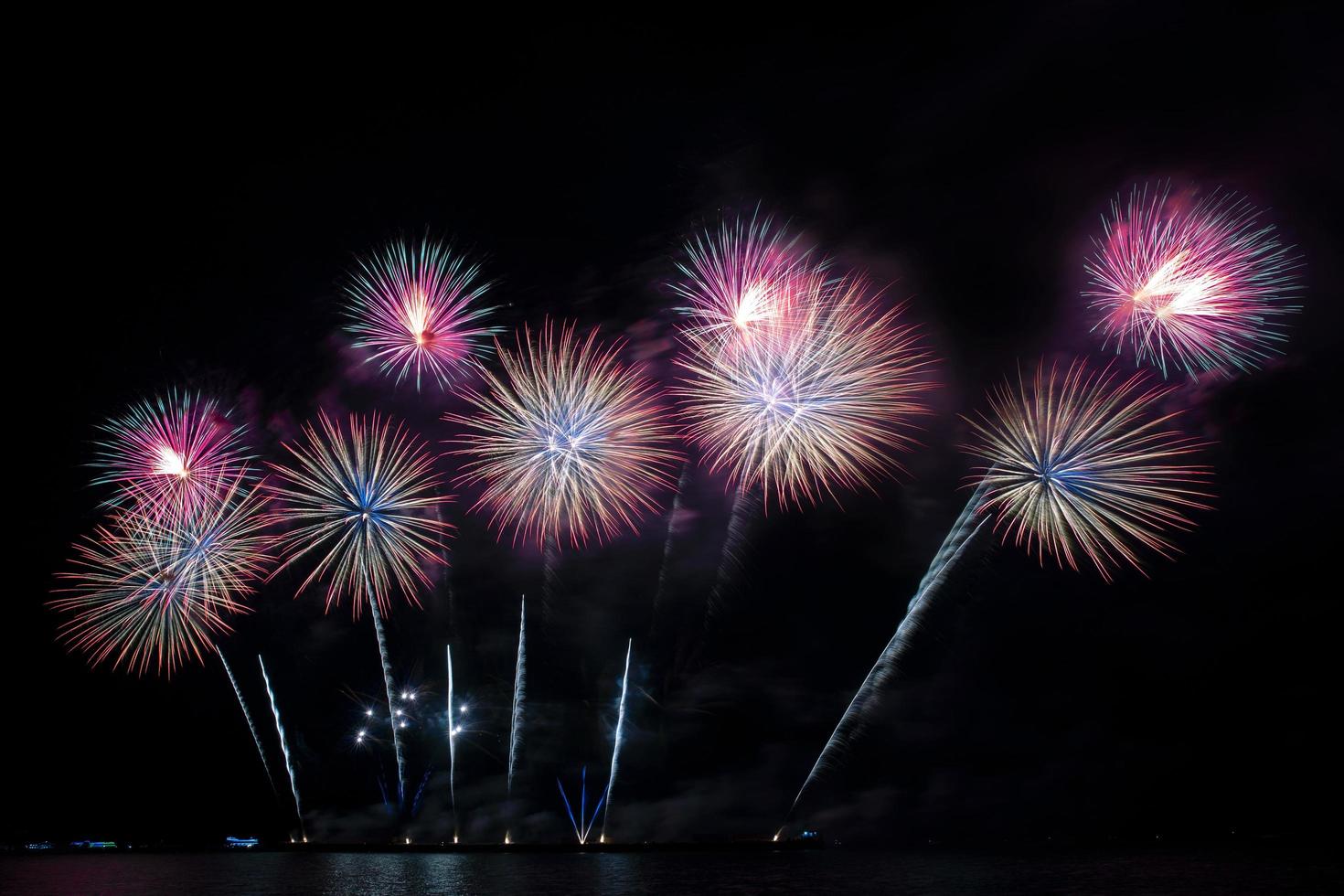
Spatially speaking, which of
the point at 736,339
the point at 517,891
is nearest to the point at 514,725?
the point at 517,891

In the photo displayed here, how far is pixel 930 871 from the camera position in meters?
65.4

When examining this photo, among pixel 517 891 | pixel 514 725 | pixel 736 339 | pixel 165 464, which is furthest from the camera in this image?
pixel 517 891

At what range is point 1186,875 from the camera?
62.8 meters

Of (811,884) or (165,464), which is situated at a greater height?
(165,464)

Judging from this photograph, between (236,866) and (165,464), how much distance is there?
Answer: 2496 inches

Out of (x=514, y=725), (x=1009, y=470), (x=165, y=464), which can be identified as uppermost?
(x=165, y=464)

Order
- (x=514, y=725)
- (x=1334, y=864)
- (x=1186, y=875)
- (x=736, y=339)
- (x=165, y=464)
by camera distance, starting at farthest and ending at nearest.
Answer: (x=1334, y=864) → (x=1186, y=875) → (x=514, y=725) → (x=165, y=464) → (x=736, y=339)

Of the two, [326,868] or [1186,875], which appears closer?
[1186,875]

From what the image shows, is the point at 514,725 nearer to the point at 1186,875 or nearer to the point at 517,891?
the point at 517,891

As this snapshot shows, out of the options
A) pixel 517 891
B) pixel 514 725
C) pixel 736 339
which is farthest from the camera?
pixel 517 891

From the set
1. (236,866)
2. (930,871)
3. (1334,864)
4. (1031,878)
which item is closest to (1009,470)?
(1031,878)

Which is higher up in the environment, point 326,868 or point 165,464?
point 165,464

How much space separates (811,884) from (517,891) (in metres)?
17.3

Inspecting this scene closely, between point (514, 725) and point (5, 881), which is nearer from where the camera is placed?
point (514, 725)
